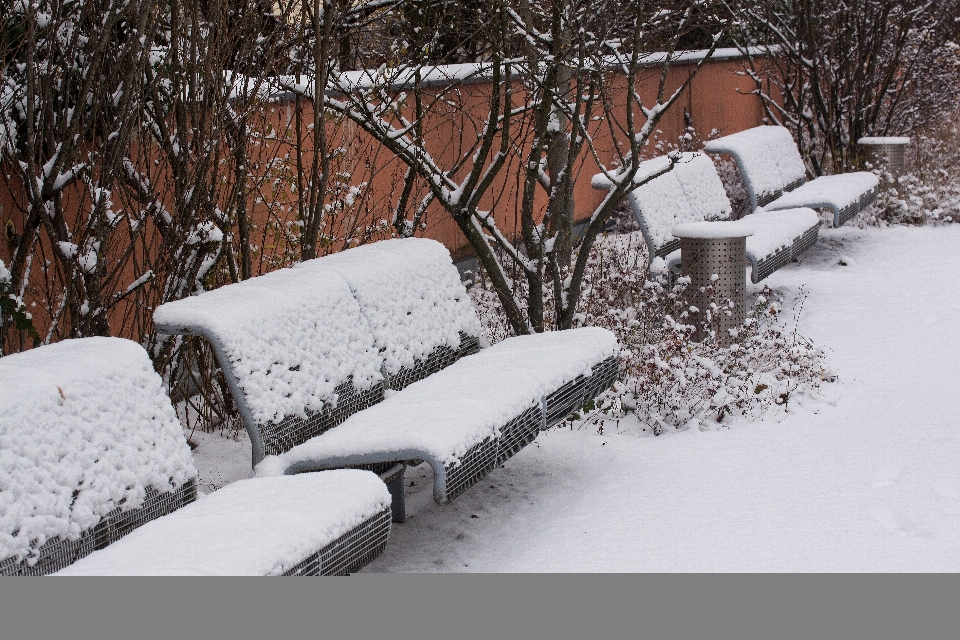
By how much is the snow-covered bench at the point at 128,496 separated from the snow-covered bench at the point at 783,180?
6.14m

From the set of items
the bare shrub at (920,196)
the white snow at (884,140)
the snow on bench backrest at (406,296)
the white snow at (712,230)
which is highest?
the snow on bench backrest at (406,296)

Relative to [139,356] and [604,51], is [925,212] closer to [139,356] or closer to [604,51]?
[604,51]

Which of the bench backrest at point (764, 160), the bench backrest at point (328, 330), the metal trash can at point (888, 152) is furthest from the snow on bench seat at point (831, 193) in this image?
the bench backrest at point (328, 330)

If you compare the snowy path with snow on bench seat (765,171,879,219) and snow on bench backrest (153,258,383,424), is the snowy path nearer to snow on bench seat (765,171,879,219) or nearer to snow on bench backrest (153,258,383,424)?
snow on bench backrest (153,258,383,424)

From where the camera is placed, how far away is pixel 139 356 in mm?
3467

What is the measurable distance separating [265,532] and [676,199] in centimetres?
504

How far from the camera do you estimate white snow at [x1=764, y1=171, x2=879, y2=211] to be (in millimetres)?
9062

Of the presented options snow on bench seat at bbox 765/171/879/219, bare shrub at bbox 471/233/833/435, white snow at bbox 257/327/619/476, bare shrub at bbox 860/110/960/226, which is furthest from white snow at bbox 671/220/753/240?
bare shrub at bbox 860/110/960/226

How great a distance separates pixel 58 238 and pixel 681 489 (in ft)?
8.33

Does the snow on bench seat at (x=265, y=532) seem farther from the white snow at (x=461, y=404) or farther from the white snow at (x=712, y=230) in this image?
the white snow at (x=712, y=230)

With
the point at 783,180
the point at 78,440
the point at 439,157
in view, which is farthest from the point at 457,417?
the point at 783,180

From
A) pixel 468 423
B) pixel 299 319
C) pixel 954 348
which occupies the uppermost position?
pixel 299 319

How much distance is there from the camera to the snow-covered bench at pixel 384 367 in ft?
12.3

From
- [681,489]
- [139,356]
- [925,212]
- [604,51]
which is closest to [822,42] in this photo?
[925,212]
